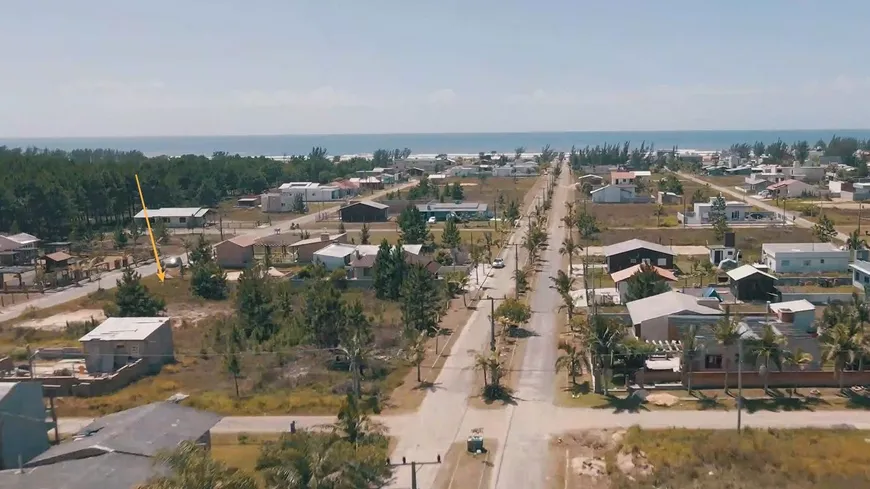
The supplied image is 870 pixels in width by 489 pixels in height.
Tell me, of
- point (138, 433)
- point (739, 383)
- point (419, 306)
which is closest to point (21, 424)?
point (138, 433)

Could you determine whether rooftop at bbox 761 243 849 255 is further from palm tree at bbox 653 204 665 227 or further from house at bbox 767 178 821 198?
house at bbox 767 178 821 198

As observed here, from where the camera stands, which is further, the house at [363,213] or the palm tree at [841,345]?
the house at [363,213]

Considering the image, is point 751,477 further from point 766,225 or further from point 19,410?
point 766,225

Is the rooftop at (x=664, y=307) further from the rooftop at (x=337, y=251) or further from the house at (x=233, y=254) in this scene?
the house at (x=233, y=254)

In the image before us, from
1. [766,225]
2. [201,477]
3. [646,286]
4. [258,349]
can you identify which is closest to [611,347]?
[646,286]

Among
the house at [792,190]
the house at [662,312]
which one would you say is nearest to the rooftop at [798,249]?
the house at [662,312]

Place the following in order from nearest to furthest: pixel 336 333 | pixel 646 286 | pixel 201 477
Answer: pixel 201 477, pixel 336 333, pixel 646 286
